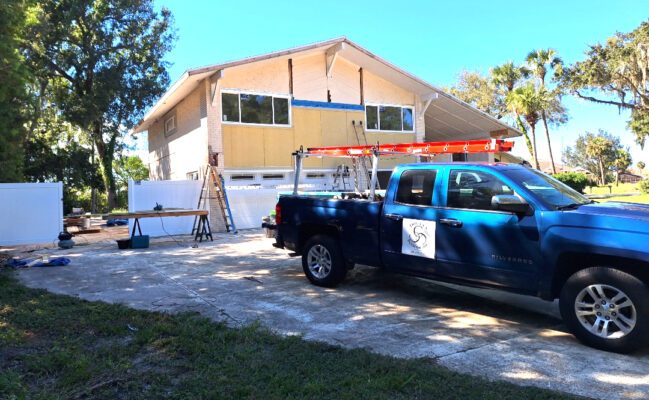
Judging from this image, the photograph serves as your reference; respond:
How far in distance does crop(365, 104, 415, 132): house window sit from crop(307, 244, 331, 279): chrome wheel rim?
13105mm

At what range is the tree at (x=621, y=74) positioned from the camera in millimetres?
30234

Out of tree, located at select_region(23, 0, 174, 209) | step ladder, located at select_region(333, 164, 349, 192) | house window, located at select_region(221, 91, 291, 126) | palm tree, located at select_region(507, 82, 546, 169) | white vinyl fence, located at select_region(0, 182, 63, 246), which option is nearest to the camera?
white vinyl fence, located at select_region(0, 182, 63, 246)

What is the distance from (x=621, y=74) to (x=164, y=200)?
3061 centimetres

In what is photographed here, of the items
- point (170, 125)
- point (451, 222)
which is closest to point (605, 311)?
point (451, 222)

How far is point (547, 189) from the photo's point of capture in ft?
17.9

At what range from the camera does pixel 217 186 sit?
52.1 ft

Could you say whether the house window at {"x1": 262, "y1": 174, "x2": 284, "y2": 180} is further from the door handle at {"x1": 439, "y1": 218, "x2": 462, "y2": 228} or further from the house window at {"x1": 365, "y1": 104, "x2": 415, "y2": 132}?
the door handle at {"x1": 439, "y1": 218, "x2": 462, "y2": 228}

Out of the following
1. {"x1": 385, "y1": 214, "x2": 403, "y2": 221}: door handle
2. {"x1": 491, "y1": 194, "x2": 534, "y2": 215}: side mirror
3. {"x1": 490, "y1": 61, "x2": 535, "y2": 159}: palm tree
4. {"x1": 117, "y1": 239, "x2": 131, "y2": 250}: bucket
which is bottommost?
{"x1": 117, "y1": 239, "x2": 131, "y2": 250}: bucket

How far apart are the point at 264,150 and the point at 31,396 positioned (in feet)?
46.6

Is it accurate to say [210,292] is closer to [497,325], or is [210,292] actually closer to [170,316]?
[170,316]

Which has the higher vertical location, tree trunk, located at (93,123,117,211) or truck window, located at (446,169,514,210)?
tree trunk, located at (93,123,117,211)

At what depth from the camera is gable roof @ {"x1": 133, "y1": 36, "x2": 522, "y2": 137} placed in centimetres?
1620

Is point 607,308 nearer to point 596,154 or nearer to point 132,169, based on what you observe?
point 132,169

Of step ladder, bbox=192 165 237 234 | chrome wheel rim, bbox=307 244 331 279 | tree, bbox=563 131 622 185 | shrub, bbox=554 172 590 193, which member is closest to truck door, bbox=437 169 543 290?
chrome wheel rim, bbox=307 244 331 279
